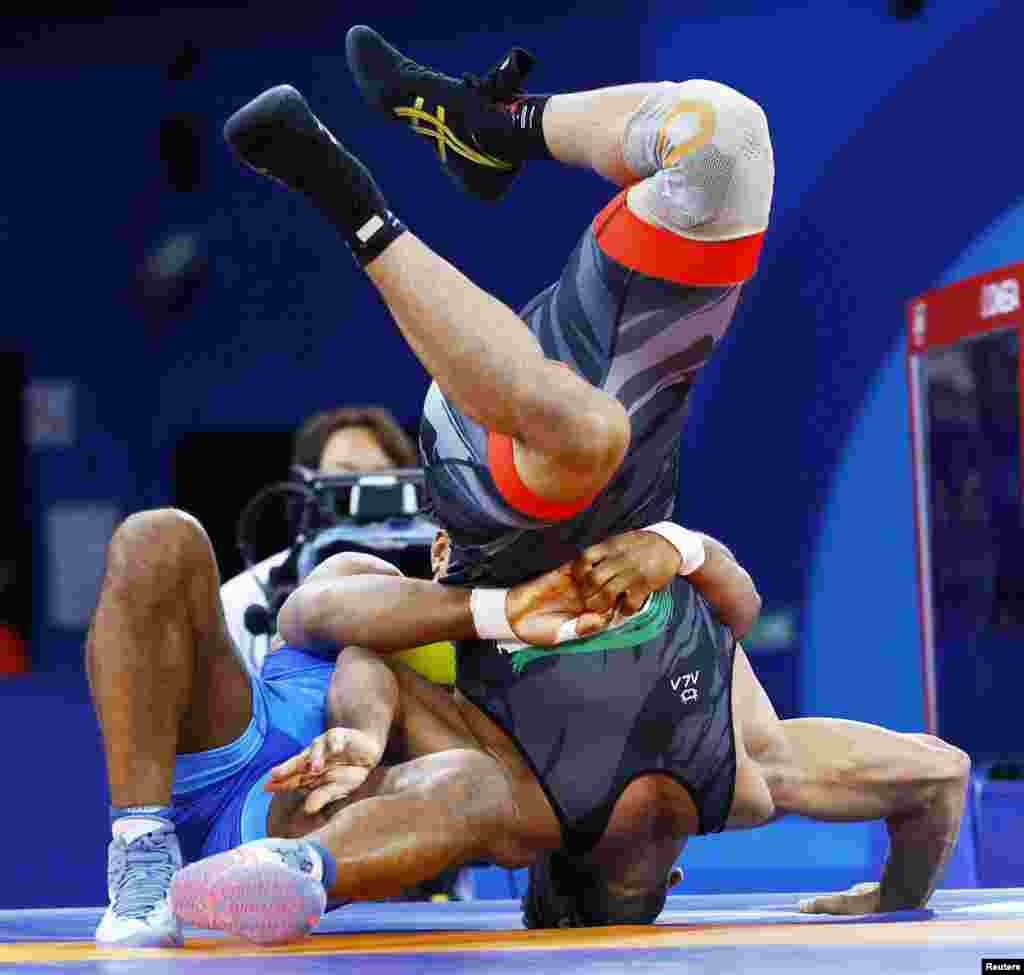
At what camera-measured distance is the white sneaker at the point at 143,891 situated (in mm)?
1676

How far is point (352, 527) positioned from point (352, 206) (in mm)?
1520

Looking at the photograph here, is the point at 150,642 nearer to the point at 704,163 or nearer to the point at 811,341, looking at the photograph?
the point at 704,163

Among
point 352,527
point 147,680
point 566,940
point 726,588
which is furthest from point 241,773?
point 352,527

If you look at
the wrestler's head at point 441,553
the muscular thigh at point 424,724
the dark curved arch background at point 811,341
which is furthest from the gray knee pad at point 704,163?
the dark curved arch background at point 811,341

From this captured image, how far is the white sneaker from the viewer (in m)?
1.68

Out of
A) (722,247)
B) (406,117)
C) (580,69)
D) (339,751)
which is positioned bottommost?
(339,751)

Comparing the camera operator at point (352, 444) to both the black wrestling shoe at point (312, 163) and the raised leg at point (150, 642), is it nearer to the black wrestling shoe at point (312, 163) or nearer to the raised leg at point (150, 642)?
the raised leg at point (150, 642)

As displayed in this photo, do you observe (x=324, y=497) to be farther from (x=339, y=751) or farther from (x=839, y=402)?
(x=839, y=402)

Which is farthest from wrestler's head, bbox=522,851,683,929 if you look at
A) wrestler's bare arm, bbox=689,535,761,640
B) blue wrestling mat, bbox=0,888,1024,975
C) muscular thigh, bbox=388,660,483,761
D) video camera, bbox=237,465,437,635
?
video camera, bbox=237,465,437,635

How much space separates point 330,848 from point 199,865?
0.16 metres

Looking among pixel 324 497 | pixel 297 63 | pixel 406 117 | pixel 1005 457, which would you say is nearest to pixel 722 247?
pixel 406 117

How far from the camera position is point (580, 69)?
5836mm

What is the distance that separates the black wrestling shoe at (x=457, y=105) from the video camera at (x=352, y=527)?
3.70 ft

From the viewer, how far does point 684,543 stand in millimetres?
1879
